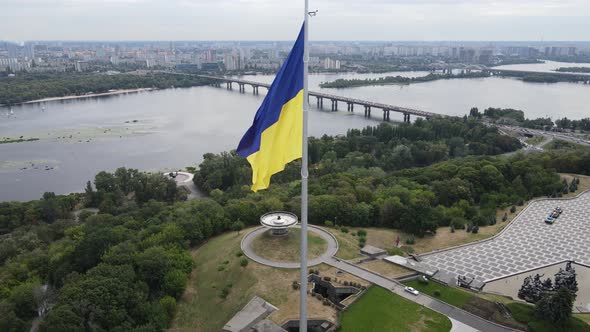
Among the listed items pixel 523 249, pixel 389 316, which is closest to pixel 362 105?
pixel 523 249

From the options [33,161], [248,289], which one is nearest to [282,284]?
[248,289]

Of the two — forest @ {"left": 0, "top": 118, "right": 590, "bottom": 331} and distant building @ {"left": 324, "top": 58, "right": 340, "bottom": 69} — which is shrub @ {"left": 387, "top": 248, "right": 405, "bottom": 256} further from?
distant building @ {"left": 324, "top": 58, "right": 340, "bottom": 69}

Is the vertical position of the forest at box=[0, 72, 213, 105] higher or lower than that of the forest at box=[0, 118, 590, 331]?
higher

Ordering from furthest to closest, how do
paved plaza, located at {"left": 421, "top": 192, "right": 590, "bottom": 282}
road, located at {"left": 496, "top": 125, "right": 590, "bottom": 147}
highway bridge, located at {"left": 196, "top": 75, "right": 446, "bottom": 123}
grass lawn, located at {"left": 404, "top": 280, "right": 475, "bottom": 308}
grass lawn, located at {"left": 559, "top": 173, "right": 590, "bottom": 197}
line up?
highway bridge, located at {"left": 196, "top": 75, "right": 446, "bottom": 123}
road, located at {"left": 496, "top": 125, "right": 590, "bottom": 147}
grass lawn, located at {"left": 559, "top": 173, "right": 590, "bottom": 197}
paved plaza, located at {"left": 421, "top": 192, "right": 590, "bottom": 282}
grass lawn, located at {"left": 404, "top": 280, "right": 475, "bottom": 308}

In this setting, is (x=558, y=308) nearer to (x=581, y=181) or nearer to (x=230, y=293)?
(x=230, y=293)

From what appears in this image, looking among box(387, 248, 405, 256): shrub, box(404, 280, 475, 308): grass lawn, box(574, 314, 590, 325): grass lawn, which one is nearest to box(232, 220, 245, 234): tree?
box(387, 248, 405, 256): shrub
